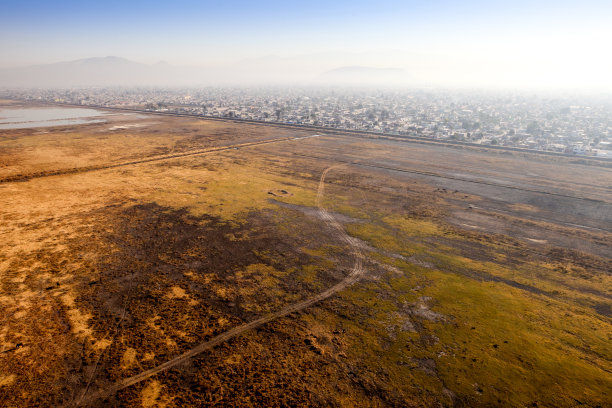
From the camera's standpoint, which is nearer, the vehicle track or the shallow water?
the vehicle track

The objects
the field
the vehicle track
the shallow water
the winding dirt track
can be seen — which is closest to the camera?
the winding dirt track

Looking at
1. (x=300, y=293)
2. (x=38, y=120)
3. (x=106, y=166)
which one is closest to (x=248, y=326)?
(x=300, y=293)

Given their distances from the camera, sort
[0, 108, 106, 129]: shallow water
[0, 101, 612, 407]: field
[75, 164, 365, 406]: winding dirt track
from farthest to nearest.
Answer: [0, 108, 106, 129]: shallow water
[0, 101, 612, 407]: field
[75, 164, 365, 406]: winding dirt track

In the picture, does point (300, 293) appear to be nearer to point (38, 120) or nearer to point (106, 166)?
point (106, 166)

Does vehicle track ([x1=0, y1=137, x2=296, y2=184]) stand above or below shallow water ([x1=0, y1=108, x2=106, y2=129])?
below

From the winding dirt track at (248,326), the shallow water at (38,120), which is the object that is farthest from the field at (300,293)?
the shallow water at (38,120)

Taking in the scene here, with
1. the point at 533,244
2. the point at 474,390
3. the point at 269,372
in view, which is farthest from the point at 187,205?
the point at 533,244

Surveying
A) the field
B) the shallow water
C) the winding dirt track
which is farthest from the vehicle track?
the shallow water

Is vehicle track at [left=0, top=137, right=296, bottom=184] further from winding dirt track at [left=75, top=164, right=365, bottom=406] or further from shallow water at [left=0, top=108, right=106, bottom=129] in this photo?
shallow water at [left=0, top=108, right=106, bottom=129]
